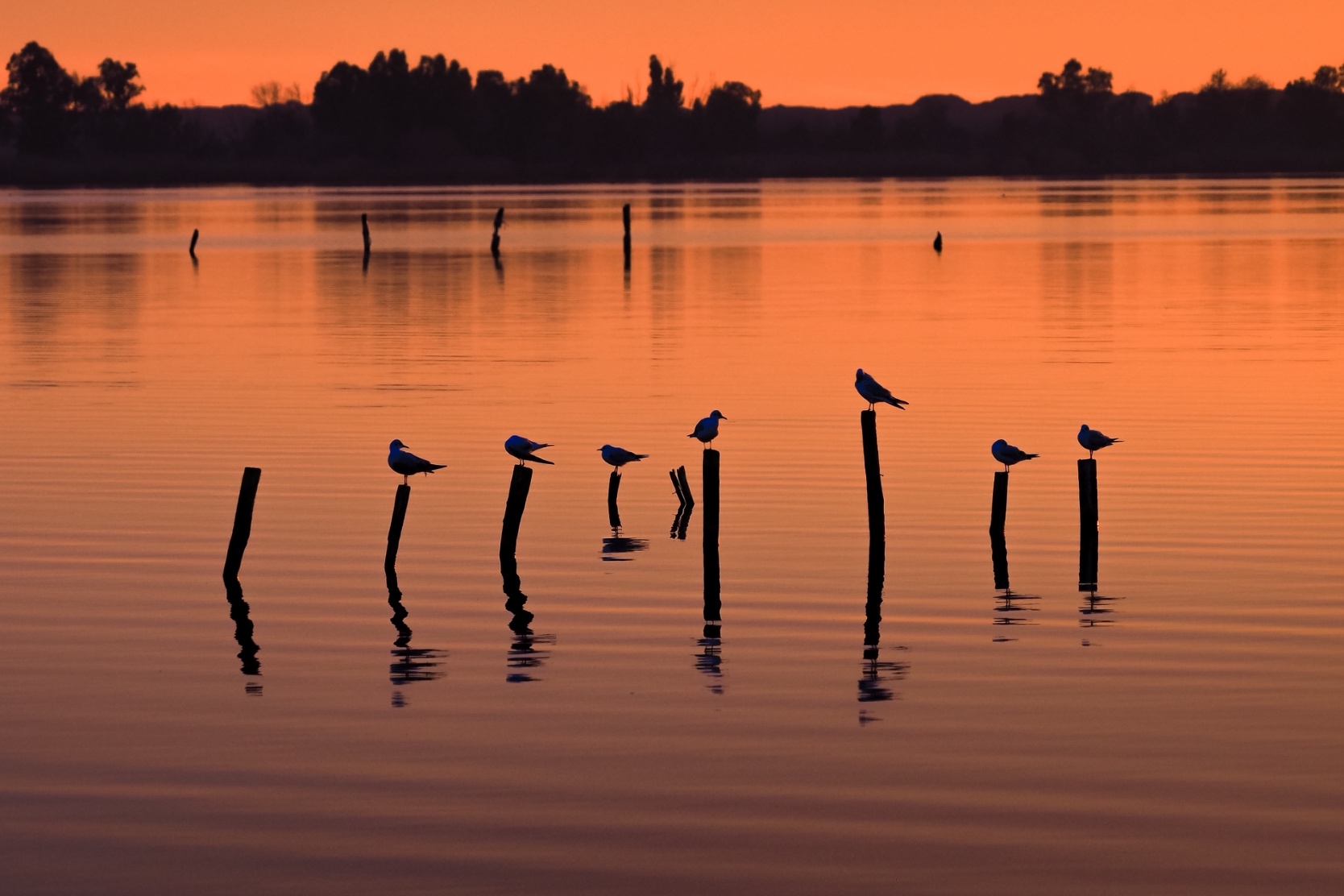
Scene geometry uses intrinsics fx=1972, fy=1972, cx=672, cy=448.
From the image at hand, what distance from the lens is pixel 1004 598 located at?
20609mm

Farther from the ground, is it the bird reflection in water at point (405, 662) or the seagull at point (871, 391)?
the seagull at point (871, 391)

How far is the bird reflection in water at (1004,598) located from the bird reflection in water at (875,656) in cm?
119

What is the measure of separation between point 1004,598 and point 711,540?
130 inches

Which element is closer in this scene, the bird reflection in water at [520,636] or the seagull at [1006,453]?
the bird reflection in water at [520,636]

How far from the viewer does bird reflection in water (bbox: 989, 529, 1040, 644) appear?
19547mm

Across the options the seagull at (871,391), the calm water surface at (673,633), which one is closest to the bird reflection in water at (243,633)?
the calm water surface at (673,633)

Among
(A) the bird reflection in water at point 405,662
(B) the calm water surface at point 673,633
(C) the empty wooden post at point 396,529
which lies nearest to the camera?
(B) the calm water surface at point 673,633

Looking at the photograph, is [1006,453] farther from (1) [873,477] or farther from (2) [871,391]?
(2) [871,391]

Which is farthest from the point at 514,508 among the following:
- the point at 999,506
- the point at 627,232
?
the point at 627,232

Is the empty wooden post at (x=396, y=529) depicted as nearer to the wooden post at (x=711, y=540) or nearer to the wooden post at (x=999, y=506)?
the wooden post at (x=711, y=540)

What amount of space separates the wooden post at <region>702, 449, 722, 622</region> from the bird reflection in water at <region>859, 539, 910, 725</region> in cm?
152

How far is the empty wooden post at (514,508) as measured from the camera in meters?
21.3

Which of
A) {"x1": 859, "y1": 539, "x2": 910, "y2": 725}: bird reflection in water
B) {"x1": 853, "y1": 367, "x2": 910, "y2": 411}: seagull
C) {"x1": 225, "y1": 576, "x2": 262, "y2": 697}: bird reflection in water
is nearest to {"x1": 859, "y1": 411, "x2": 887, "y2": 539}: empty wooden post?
{"x1": 859, "y1": 539, "x2": 910, "y2": 725}: bird reflection in water

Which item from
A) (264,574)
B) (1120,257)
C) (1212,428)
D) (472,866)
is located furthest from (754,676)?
(1120,257)
